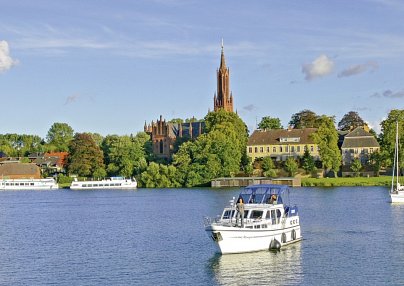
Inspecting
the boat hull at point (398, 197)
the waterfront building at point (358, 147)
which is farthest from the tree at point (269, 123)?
the boat hull at point (398, 197)

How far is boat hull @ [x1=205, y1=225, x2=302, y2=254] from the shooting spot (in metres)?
48.2

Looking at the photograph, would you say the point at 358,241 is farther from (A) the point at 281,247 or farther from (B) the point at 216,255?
(B) the point at 216,255

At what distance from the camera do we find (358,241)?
184 feet

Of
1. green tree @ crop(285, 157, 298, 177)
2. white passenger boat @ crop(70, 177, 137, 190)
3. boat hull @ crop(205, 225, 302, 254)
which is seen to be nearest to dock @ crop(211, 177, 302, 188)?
green tree @ crop(285, 157, 298, 177)

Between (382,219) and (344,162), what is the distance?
8296 centimetres

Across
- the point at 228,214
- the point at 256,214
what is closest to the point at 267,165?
the point at 256,214

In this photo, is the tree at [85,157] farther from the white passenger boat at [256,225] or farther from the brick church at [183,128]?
the white passenger boat at [256,225]

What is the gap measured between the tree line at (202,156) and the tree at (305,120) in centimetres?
2569

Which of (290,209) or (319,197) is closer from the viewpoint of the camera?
(290,209)

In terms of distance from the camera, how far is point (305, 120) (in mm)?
186500

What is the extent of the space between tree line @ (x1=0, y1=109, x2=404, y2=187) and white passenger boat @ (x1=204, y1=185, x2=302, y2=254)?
79.2 metres

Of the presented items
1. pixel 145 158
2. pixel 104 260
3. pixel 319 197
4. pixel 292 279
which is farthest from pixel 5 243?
pixel 145 158

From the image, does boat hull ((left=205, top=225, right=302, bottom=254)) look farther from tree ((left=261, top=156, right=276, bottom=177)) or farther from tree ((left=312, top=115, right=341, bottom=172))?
tree ((left=261, top=156, right=276, bottom=177))

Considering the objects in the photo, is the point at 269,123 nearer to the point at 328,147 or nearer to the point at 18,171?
the point at 328,147
